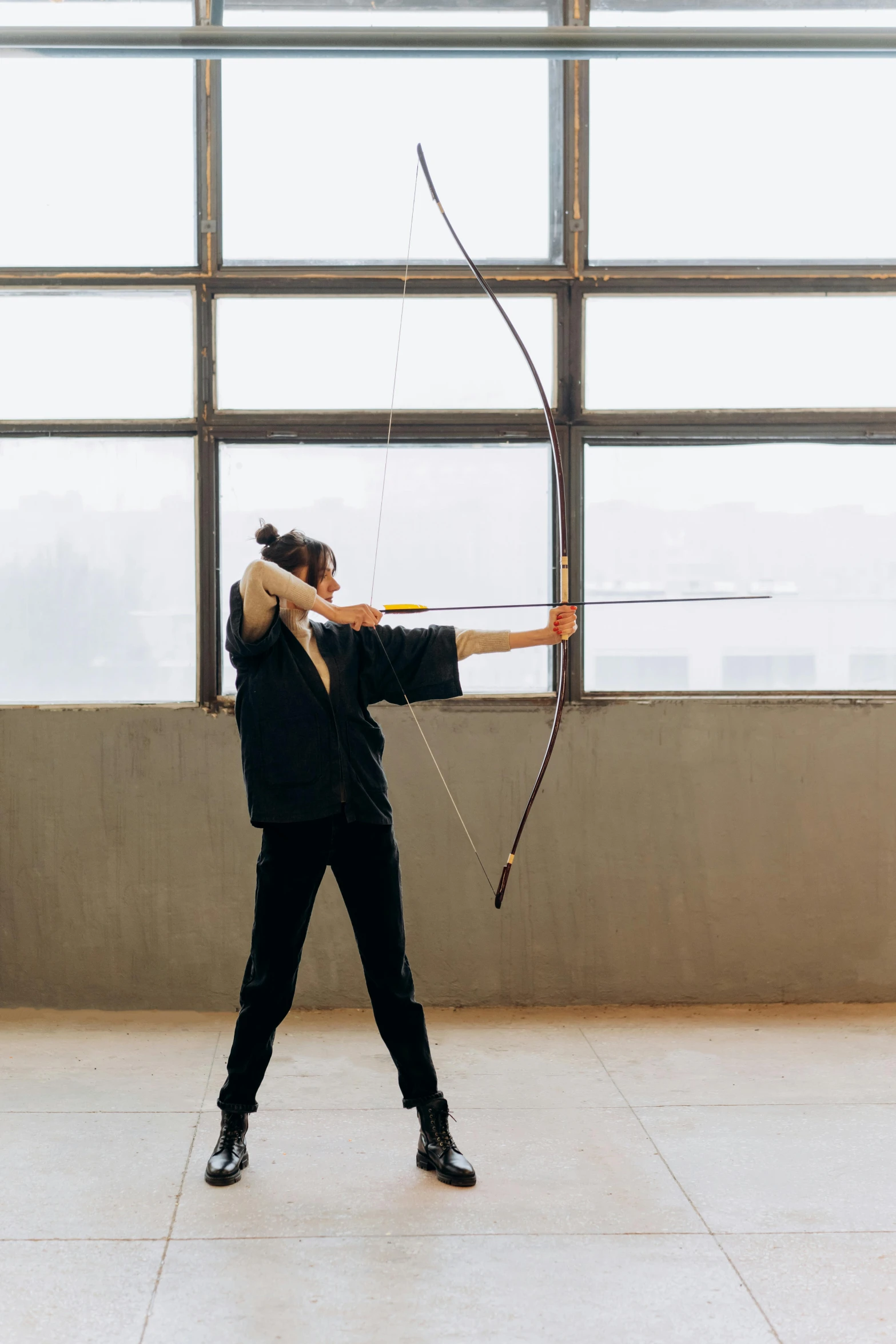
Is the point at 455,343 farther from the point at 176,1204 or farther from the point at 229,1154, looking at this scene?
the point at 176,1204

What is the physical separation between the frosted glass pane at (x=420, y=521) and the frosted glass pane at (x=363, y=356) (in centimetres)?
14

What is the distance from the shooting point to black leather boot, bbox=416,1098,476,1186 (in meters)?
2.00

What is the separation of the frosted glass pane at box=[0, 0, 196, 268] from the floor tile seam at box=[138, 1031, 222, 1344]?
213 centimetres

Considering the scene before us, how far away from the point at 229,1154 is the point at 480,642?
105 cm

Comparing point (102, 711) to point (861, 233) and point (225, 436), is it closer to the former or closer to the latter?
point (225, 436)

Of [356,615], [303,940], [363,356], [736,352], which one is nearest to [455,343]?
[363,356]

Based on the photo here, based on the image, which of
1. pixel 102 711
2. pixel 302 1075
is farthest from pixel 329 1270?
pixel 102 711

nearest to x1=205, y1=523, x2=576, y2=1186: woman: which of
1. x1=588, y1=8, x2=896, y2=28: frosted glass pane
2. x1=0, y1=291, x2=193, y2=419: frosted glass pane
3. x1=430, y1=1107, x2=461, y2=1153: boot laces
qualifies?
x1=430, y1=1107, x2=461, y2=1153: boot laces

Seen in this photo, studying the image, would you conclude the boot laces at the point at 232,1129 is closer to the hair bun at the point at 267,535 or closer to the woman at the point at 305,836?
the woman at the point at 305,836

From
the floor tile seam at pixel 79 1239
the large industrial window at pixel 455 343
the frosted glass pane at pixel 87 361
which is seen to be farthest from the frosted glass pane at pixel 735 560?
the floor tile seam at pixel 79 1239

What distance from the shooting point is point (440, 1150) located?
204 centimetres

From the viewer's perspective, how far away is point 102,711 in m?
3.06

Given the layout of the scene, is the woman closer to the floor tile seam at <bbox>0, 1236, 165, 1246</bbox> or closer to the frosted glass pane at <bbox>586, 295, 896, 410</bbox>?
the floor tile seam at <bbox>0, 1236, 165, 1246</bbox>

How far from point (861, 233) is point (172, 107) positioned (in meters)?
1.96
